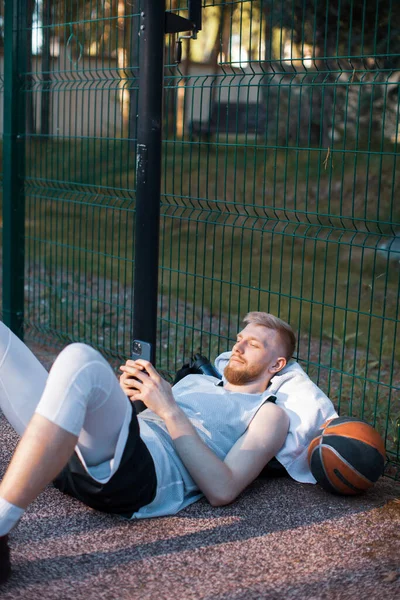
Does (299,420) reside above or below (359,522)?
above

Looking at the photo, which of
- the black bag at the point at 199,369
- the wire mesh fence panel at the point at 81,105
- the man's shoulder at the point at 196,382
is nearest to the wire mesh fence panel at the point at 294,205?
the wire mesh fence panel at the point at 81,105

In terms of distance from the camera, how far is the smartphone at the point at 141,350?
402 centimetres

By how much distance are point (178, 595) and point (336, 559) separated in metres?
0.68

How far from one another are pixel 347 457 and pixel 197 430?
2.17 ft

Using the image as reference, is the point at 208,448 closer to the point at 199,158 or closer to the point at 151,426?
the point at 151,426

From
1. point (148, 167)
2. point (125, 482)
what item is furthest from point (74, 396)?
point (148, 167)

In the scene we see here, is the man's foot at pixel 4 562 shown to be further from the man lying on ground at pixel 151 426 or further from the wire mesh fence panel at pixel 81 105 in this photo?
the wire mesh fence panel at pixel 81 105

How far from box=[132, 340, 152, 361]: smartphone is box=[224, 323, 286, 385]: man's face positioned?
0.52m

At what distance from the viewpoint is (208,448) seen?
3197mm

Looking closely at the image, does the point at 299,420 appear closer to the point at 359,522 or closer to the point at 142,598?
the point at 359,522

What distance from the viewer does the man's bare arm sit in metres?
3.17

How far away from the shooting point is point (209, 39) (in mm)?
11461

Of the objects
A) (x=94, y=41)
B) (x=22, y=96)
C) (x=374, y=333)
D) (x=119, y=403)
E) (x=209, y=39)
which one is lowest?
(x=374, y=333)

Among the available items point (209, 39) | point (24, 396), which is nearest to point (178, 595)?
point (24, 396)
